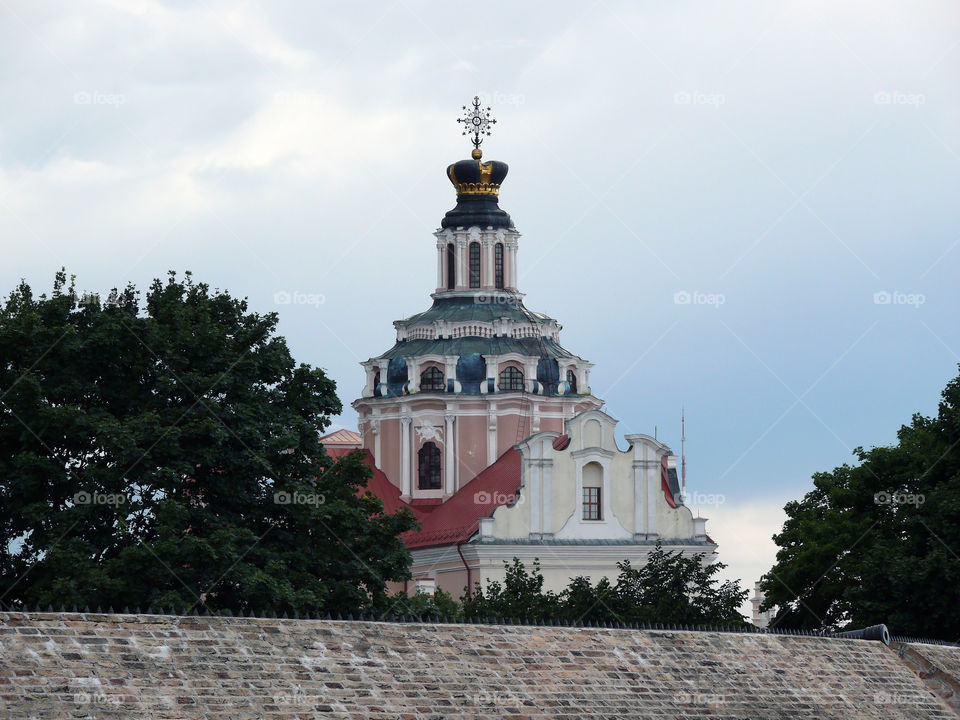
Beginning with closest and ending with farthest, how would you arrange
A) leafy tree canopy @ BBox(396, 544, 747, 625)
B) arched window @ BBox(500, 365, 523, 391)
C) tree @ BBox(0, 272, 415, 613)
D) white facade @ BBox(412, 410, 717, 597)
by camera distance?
1. tree @ BBox(0, 272, 415, 613)
2. leafy tree canopy @ BBox(396, 544, 747, 625)
3. white facade @ BBox(412, 410, 717, 597)
4. arched window @ BBox(500, 365, 523, 391)

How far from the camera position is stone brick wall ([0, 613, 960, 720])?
23266mm

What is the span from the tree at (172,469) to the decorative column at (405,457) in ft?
130

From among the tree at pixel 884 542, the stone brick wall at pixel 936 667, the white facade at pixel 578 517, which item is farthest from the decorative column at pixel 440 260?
the stone brick wall at pixel 936 667

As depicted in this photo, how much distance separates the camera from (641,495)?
79.4 metres

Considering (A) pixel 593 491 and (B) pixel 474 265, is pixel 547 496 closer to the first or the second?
(A) pixel 593 491

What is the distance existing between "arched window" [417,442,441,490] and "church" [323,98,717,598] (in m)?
0.06

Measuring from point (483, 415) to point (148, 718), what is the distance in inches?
2566

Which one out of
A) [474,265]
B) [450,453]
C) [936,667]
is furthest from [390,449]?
[936,667]

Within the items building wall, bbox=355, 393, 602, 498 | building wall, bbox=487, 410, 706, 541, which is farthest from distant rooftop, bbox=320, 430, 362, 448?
building wall, bbox=487, 410, 706, 541

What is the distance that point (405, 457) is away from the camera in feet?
291

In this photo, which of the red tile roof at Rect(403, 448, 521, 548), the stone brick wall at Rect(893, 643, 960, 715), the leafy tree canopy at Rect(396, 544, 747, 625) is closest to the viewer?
the stone brick wall at Rect(893, 643, 960, 715)

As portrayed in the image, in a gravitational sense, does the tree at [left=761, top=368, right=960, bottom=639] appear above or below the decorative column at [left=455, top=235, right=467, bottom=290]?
below

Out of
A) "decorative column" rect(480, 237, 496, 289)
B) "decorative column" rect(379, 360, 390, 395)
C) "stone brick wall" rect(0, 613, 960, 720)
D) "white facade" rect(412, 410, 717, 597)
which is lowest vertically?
"stone brick wall" rect(0, 613, 960, 720)

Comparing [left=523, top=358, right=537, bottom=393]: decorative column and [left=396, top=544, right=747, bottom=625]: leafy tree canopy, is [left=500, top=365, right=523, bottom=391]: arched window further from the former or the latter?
[left=396, top=544, right=747, bottom=625]: leafy tree canopy
